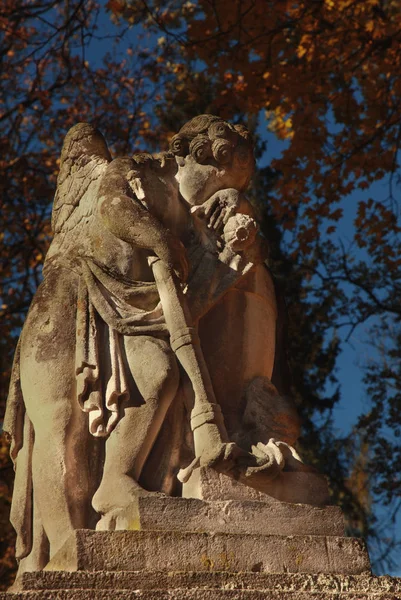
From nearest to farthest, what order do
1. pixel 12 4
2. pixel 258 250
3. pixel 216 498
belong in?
pixel 216 498 < pixel 258 250 < pixel 12 4

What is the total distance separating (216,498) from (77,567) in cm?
77

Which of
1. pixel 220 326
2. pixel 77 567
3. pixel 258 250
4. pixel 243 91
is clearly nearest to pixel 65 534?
pixel 77 567

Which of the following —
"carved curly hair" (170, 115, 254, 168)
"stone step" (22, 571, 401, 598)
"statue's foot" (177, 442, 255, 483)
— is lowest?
"stone step" (22, 571, 401, 598)

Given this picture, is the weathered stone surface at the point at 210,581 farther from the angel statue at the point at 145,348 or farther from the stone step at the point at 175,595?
the angel statue at the point at 145,348

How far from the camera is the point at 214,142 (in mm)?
6016

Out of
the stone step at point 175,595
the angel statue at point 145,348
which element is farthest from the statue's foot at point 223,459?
the stone step at point 175,595

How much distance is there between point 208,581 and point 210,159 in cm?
249

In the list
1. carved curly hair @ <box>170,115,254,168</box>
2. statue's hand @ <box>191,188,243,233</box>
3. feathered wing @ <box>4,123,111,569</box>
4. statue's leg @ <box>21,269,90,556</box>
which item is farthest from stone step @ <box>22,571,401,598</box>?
carved curly hair @ <box>170,115,254,168</box>

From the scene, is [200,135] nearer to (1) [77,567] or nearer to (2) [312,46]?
(1) [77,567]

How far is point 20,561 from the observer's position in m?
5.64

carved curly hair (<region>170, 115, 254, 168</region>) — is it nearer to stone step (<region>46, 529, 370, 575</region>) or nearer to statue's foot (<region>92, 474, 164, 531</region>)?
statue's foot (<region>92, 474, 164, 531</region>)

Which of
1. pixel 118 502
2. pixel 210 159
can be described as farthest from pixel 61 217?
pixel 118 502

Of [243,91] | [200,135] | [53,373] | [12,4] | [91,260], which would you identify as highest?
[12,4]

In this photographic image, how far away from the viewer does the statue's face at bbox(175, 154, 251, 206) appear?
5.94 metres
